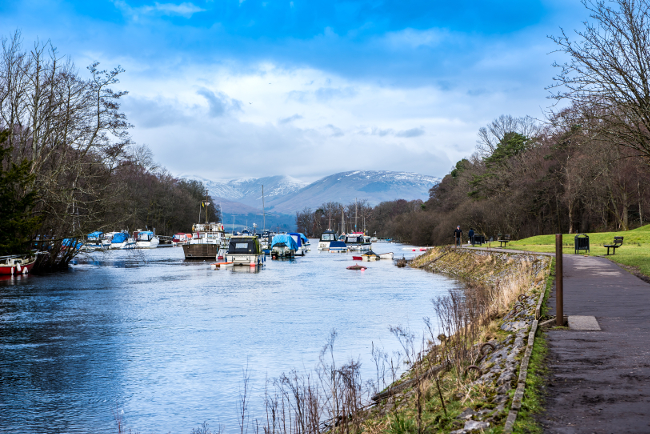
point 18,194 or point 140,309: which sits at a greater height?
point 18,194

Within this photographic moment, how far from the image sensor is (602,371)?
8570mm

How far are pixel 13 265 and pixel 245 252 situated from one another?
20703 mm

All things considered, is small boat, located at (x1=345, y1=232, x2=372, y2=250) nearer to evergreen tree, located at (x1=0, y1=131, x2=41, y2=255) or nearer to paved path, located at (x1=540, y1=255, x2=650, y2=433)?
evergreen tree, located at (x1=0, y1=131, x2=41, y2=255)

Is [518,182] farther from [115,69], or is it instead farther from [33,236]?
[33,236]

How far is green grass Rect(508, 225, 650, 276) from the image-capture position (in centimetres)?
2847

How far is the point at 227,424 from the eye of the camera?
10.7 meters

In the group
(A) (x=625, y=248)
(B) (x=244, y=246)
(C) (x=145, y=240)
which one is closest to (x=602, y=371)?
(A) (x=625, y=248)

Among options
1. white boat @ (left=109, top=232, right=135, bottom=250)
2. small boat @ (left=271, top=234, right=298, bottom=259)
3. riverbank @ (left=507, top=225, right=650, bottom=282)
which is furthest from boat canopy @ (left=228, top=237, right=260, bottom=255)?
white boat @ (left=109, top=232, right=135, bottom=250)

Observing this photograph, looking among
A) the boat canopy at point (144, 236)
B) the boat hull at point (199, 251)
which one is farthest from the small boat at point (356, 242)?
the boat canopy at point (144, 236)

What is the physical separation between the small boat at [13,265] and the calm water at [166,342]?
3.83m

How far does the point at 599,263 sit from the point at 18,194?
36.0 m

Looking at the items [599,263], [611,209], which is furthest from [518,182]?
[599,263]

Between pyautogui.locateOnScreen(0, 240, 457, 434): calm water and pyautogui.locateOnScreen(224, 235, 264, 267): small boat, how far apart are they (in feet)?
57.2

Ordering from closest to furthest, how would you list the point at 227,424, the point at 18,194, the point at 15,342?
the point at 227,424 → the point at 15,342 → the point at 18,194
